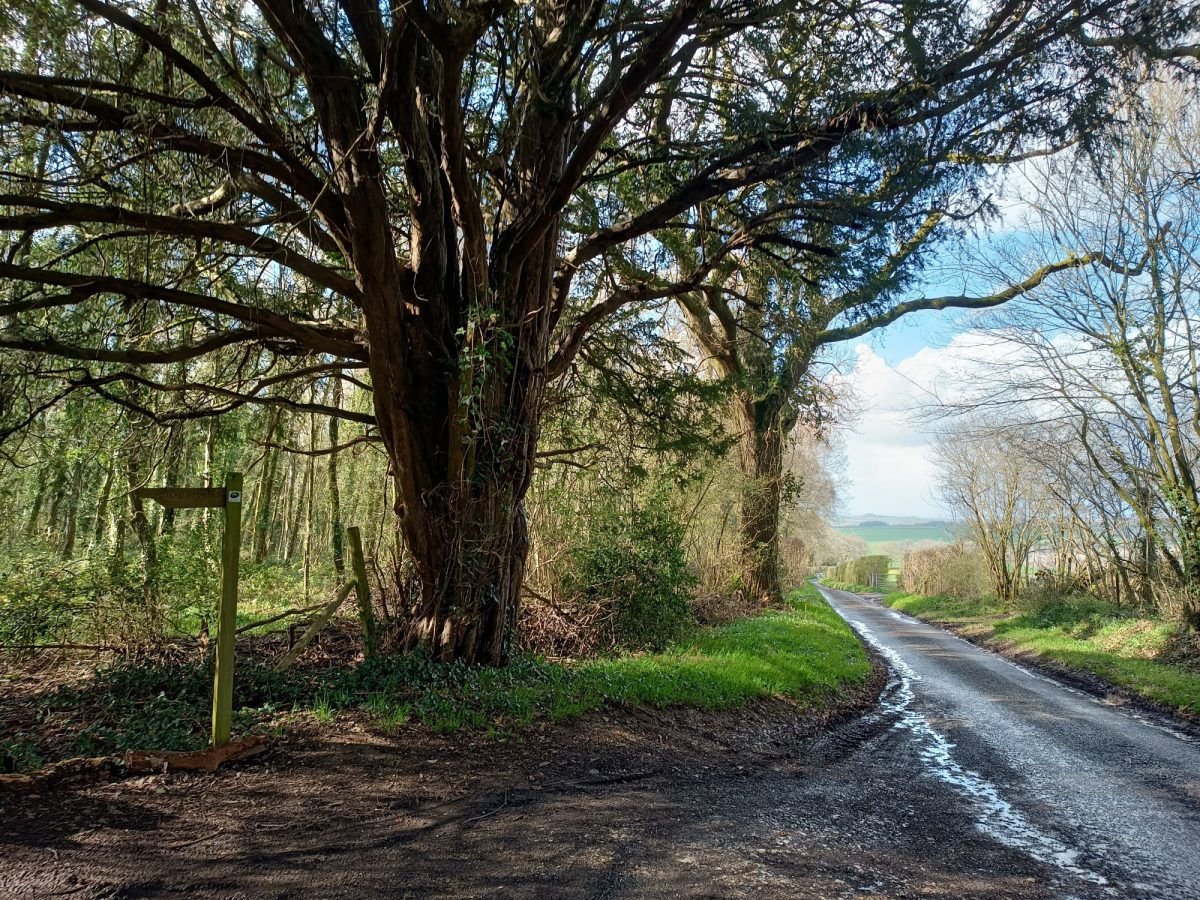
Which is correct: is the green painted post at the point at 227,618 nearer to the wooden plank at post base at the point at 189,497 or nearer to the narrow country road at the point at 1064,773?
the wooden plank at post base at the point at 189,497

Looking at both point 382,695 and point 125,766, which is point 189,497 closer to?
point 125,766

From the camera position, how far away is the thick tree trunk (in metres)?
16.9

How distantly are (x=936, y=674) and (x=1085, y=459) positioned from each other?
32.2 feet

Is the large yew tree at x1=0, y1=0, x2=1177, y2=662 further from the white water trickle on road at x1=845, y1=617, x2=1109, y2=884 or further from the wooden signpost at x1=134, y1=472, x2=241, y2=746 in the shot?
the white water trickle on road at x1=845, y1=617, x2=1109, y2=884

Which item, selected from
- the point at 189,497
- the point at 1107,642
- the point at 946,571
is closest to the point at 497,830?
the point at 189,497

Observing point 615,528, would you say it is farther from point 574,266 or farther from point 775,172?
point 775,172

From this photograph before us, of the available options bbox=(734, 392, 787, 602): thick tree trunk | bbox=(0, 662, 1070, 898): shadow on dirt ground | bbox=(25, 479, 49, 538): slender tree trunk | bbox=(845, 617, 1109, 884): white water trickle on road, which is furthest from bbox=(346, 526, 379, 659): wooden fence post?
bbox=(734, 392, 787, 602): thick tree trunk

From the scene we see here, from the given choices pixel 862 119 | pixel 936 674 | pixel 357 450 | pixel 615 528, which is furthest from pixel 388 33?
pixel 936 674

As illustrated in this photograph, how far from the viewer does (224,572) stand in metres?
5.03

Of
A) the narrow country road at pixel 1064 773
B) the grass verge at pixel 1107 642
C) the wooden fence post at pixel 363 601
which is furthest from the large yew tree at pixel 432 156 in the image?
the grass verge at pixel 1107 642

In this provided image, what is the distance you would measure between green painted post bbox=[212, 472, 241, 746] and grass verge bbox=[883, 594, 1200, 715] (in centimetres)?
1110

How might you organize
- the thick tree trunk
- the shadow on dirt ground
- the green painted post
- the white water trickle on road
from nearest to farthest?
the shadow on dirt ground → the white water trickle on road → the green painted post → the thick tree trunk

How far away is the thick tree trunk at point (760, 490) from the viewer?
55.4ft

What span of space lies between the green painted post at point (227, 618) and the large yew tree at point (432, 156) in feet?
6.48
